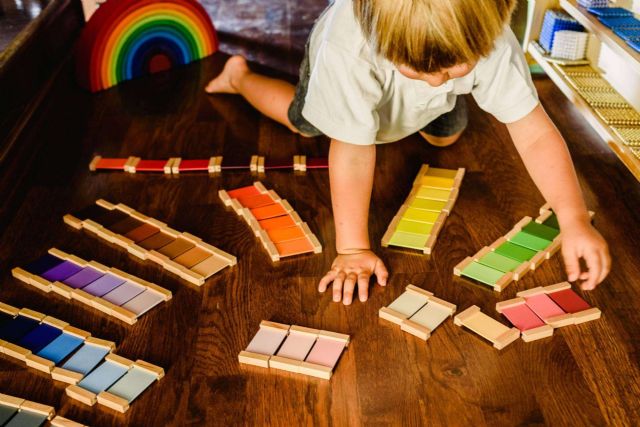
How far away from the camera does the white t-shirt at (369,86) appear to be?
43.7 inches

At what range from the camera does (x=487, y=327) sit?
1076 millimetres

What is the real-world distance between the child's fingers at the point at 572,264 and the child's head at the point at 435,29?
33 cm

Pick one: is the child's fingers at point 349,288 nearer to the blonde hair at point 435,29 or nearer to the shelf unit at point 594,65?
the blonde hair at point 435,29

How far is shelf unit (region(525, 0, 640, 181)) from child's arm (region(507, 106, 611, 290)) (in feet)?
0.90

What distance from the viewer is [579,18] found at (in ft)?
5.31

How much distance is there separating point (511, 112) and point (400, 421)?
1.84 feet

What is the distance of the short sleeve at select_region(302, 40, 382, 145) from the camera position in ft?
3.65

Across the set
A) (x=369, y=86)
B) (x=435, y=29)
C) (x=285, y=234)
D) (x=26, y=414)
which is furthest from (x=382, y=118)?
(x=26, y=414)

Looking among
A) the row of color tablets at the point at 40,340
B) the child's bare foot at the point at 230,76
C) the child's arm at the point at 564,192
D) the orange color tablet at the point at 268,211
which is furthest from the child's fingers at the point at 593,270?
the child's bare foot at the point at 230,76

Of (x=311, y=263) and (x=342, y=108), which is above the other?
(x=342, y=108)

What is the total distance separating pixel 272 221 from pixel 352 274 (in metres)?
0.24

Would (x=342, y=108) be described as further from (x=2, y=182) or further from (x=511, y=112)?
(x=2, y=182)

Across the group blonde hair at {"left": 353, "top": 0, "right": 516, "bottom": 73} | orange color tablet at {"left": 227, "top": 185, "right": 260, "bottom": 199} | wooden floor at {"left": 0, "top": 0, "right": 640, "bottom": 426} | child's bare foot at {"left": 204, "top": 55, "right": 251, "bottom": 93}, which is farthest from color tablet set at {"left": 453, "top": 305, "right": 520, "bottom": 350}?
child's bare foot at {"left": 204, "top": 55, "right": 251, "bottom": 93}

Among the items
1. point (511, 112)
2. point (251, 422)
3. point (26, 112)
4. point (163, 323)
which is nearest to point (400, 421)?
point (251, 422)
